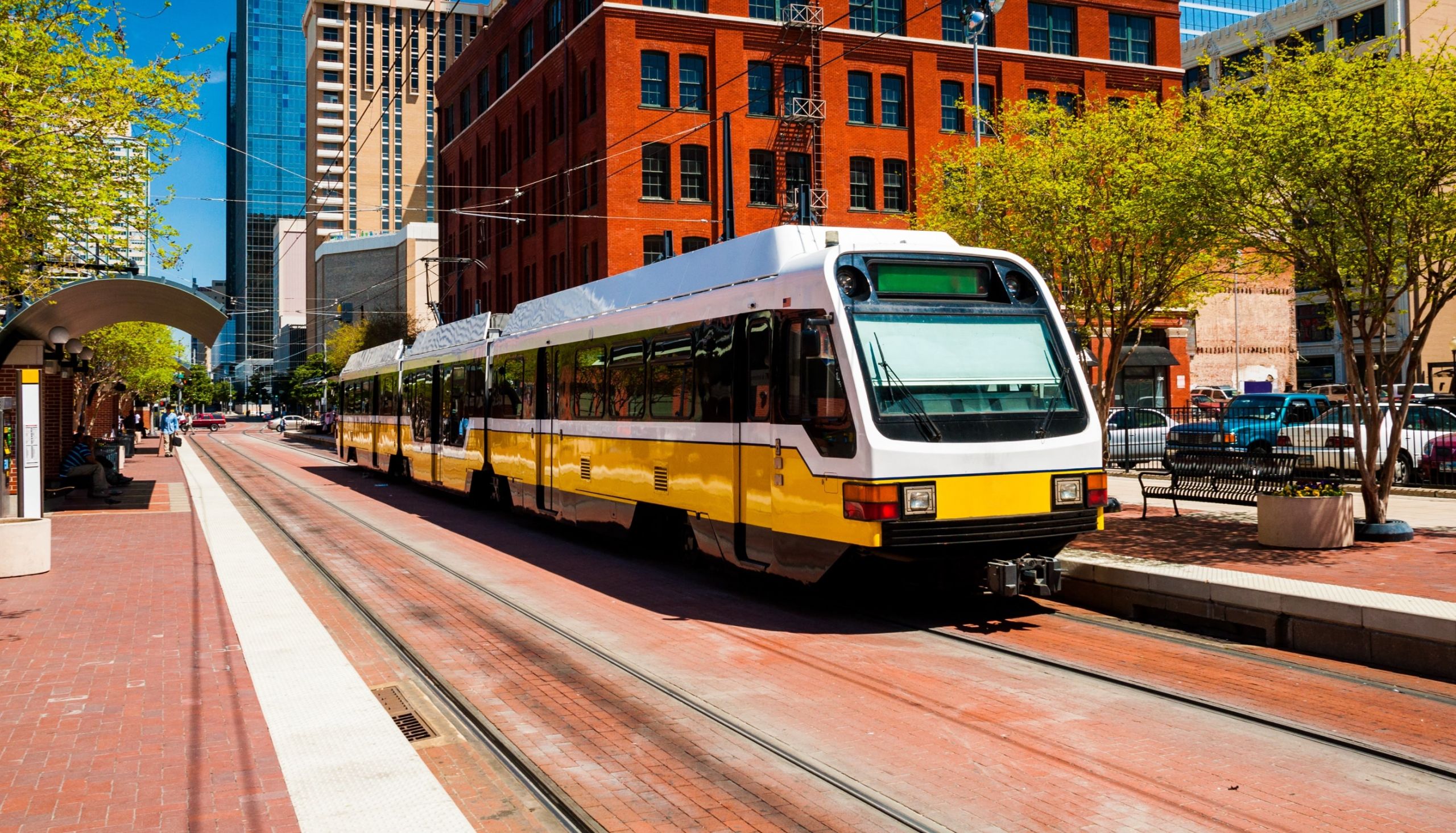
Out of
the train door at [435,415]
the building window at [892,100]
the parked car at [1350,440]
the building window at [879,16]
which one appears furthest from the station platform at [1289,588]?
the building window at [879,16]

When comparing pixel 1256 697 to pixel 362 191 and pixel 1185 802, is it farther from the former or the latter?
pixel 362 191

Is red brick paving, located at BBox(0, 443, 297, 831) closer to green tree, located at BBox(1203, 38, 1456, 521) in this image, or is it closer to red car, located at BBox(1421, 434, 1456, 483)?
green tree, located at BBox(1203, 38, 1456, 521)

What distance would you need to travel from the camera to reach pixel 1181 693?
290 inches

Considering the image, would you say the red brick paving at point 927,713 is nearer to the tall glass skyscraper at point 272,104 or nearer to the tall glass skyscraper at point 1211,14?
the tall glass skyscraper at point 1211,14

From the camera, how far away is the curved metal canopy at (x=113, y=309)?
16.1 metres

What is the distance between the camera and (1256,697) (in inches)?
286

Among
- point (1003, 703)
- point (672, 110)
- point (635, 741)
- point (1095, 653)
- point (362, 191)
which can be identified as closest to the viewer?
point (635, 741)

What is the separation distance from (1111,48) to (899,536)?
46.7 metres

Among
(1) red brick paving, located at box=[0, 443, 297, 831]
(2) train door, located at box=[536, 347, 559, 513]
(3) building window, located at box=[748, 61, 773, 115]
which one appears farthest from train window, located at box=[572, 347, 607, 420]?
(3) building window, located at box=[748, 61, 773, 115]

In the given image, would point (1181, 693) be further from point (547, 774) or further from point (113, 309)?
point (113, 309)

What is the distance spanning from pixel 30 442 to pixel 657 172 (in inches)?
1180

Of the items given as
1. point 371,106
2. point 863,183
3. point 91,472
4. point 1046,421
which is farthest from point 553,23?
point 371,106

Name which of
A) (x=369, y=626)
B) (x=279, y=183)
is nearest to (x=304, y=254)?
(x=279, y=183)

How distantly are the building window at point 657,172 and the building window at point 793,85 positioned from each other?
16.3ft
